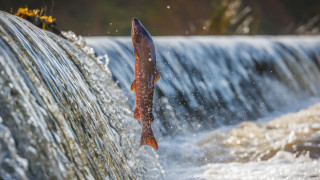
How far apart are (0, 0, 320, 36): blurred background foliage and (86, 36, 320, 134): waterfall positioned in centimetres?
666

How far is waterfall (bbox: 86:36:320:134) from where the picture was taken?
17.7 ft

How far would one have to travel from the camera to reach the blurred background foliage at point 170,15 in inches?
648

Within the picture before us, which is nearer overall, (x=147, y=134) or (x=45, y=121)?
(x=45, y=121)

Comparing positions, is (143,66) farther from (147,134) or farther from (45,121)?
(45,121)

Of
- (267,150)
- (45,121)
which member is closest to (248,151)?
(267,150)

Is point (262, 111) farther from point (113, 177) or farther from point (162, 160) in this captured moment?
point (113, 177)

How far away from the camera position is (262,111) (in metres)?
6.85

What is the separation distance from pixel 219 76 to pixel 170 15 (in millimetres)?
12549

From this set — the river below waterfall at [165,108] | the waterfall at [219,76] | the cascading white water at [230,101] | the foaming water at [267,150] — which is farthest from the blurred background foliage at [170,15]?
the foaming water at [267,150]

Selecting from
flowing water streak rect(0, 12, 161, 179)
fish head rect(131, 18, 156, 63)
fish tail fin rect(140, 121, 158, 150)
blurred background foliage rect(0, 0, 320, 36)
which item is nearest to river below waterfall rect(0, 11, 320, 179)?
flowing water streak rect(0, 12, 161, 179)

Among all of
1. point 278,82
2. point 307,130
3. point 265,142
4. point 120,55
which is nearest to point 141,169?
point 265,142

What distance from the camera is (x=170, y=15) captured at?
18922mm

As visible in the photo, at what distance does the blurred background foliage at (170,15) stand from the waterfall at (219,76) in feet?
21.9

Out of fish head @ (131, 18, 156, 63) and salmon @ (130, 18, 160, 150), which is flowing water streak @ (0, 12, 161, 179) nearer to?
salmon @ (130, 18, 160, 150)
